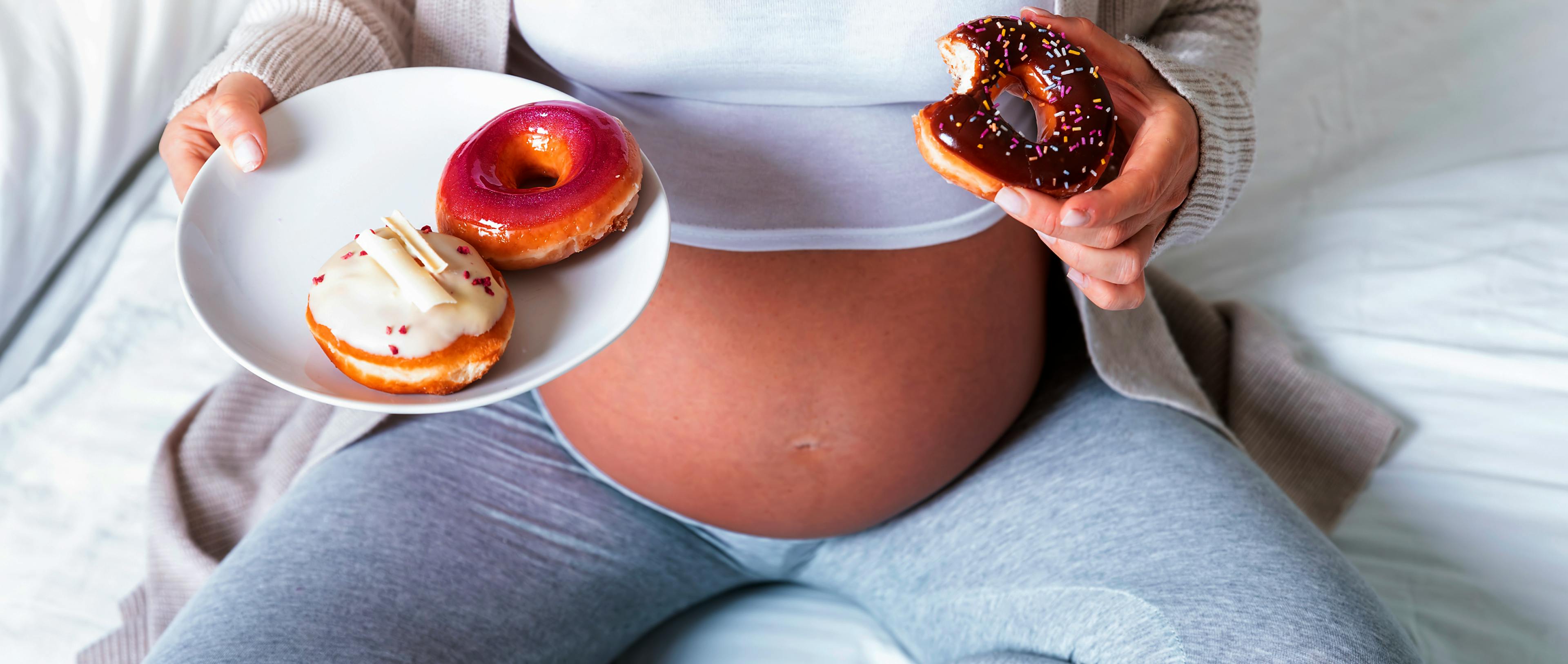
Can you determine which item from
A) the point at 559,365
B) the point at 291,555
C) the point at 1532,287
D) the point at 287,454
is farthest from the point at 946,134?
the point at 1532,287

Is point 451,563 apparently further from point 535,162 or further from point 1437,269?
point 1437,269

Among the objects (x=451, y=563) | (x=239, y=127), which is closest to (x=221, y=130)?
(x=239, y=127)

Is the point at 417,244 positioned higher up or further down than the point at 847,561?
higher up

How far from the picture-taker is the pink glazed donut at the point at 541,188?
0.75 m

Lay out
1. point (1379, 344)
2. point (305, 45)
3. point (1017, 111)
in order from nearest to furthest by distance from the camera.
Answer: point (305, 45) < point (1017, 111) < point (1379, 344)

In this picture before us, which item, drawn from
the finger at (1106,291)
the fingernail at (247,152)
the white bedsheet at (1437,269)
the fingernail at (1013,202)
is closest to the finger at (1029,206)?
the fingernail at (1013,202)

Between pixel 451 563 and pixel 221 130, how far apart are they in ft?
1.54

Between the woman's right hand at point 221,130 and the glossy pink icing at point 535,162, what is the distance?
150 millimetres

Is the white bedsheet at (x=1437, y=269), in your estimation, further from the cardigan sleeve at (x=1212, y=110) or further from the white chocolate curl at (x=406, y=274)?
the white chocolate curl at (x=406, y=274)

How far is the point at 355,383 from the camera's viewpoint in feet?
2.22

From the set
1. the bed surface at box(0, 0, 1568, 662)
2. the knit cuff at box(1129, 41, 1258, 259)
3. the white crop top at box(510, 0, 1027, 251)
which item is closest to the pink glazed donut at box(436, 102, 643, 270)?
the white crop top at box(510, 0, 1027, 251)

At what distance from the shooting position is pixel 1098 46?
787 mm

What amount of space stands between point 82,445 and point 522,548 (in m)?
0.80

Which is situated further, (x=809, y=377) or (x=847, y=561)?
(x=847, y=561)
